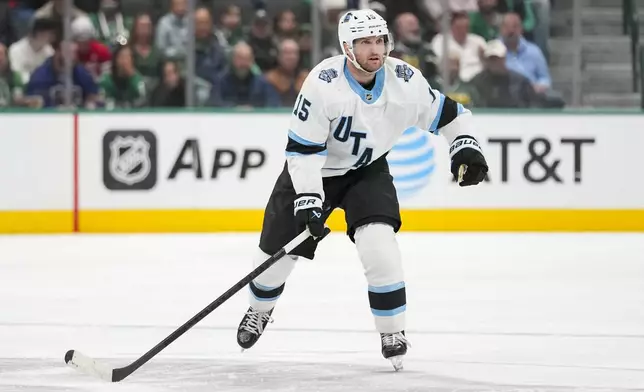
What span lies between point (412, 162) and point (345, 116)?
16.1ft

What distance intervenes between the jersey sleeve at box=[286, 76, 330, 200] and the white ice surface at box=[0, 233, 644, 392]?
0.59m

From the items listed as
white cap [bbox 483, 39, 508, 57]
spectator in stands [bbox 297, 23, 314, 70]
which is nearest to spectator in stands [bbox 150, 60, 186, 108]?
spectator in stands [bbox 297, 23, 314, 70]

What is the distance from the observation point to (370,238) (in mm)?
4086

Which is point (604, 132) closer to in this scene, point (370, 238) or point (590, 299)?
point (590, 299)

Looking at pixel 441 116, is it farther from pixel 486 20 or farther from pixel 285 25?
pixel 486 20

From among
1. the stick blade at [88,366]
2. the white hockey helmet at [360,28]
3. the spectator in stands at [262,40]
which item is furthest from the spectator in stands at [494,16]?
the stick blade at [88,366]

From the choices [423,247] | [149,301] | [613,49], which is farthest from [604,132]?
[149,301]

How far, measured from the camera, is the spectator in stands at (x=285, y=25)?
9.34m

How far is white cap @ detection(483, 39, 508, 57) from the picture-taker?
9392 millimetres

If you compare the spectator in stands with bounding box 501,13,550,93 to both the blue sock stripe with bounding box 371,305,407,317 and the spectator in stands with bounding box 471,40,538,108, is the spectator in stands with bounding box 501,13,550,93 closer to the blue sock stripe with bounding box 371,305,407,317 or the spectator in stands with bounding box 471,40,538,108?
the spectator in stands with bounding box 471,40,538,108

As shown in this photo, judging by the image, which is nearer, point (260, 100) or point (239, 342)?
point (239, 342)

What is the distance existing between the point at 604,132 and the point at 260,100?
2417 mm

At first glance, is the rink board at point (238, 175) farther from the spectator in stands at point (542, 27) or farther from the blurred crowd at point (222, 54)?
the spectator in stands at point (542, 27)

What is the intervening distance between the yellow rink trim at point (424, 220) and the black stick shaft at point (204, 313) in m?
4.79
